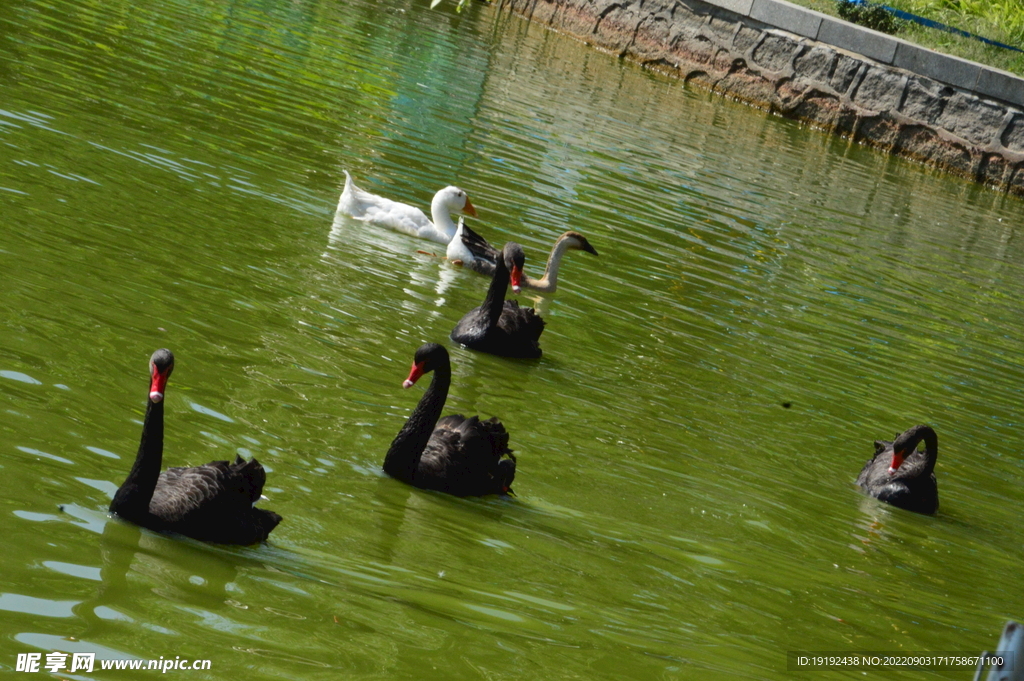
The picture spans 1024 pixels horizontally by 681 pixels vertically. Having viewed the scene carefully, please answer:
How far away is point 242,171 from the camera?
37.2 ft

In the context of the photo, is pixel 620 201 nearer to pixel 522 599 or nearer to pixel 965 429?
pixel 965 429

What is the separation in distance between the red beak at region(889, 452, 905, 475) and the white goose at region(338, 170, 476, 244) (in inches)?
205

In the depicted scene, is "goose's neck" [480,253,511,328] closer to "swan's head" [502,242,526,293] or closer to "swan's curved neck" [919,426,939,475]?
"swan's head" [502,242,526,293]

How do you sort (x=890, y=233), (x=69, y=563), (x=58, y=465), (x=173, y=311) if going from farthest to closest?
(x=890, y=233) < (x=173, y=311) < (x=58, y=465) < (x=69, y=563)

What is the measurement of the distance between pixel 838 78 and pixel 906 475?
20263 millimetres

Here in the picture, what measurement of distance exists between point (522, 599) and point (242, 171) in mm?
7150

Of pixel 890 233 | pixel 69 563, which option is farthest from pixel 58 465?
pixel 890 233

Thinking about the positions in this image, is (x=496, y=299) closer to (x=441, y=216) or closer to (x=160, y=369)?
(x=441, y=216)

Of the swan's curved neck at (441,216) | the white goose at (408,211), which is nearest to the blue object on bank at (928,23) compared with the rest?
the white goose at (408,211)

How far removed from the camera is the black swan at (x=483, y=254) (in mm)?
11188

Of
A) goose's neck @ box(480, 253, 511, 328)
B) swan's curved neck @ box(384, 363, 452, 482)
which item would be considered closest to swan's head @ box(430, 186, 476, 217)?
goose's neck @ box(480, 253, 511, 328)

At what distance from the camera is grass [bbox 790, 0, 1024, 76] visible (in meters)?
26.5

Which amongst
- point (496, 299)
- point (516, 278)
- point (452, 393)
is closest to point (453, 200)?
point (516, 278)

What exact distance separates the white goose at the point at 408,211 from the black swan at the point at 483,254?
42 centimetres
